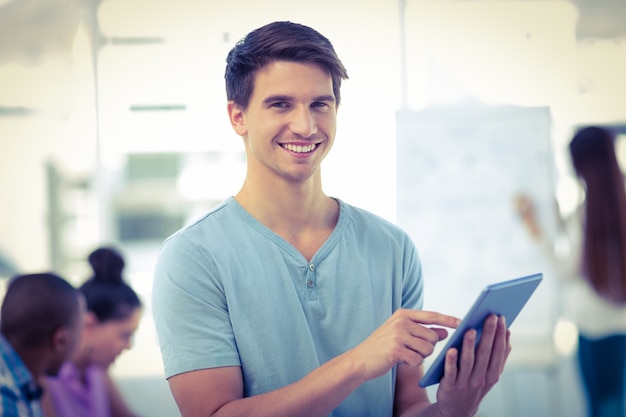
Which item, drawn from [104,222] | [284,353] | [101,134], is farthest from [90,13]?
[284,353]

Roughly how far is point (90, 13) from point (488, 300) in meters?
3.27

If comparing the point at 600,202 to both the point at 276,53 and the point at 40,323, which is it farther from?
the point at 40,323

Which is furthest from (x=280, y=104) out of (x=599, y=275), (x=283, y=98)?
(x=599, y=275)

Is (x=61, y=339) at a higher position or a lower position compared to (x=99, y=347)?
higher

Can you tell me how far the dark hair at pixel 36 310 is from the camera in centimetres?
198

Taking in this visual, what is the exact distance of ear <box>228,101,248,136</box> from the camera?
4.42 ft

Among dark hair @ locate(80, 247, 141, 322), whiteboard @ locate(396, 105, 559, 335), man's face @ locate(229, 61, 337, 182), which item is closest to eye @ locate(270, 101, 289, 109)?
man's face @ locate(229, 61, 337, 182)

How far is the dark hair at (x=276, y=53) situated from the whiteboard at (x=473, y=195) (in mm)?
1921

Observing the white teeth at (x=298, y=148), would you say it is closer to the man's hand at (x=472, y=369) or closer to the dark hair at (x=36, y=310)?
the man's hand at (x=472, y=369)

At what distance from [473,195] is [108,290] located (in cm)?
163

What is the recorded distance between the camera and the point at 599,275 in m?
2.72

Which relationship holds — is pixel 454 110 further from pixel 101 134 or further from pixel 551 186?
pixel 101 134

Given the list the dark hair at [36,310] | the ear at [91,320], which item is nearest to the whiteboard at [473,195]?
the ear at [91,320]

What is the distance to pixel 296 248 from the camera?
131cm
